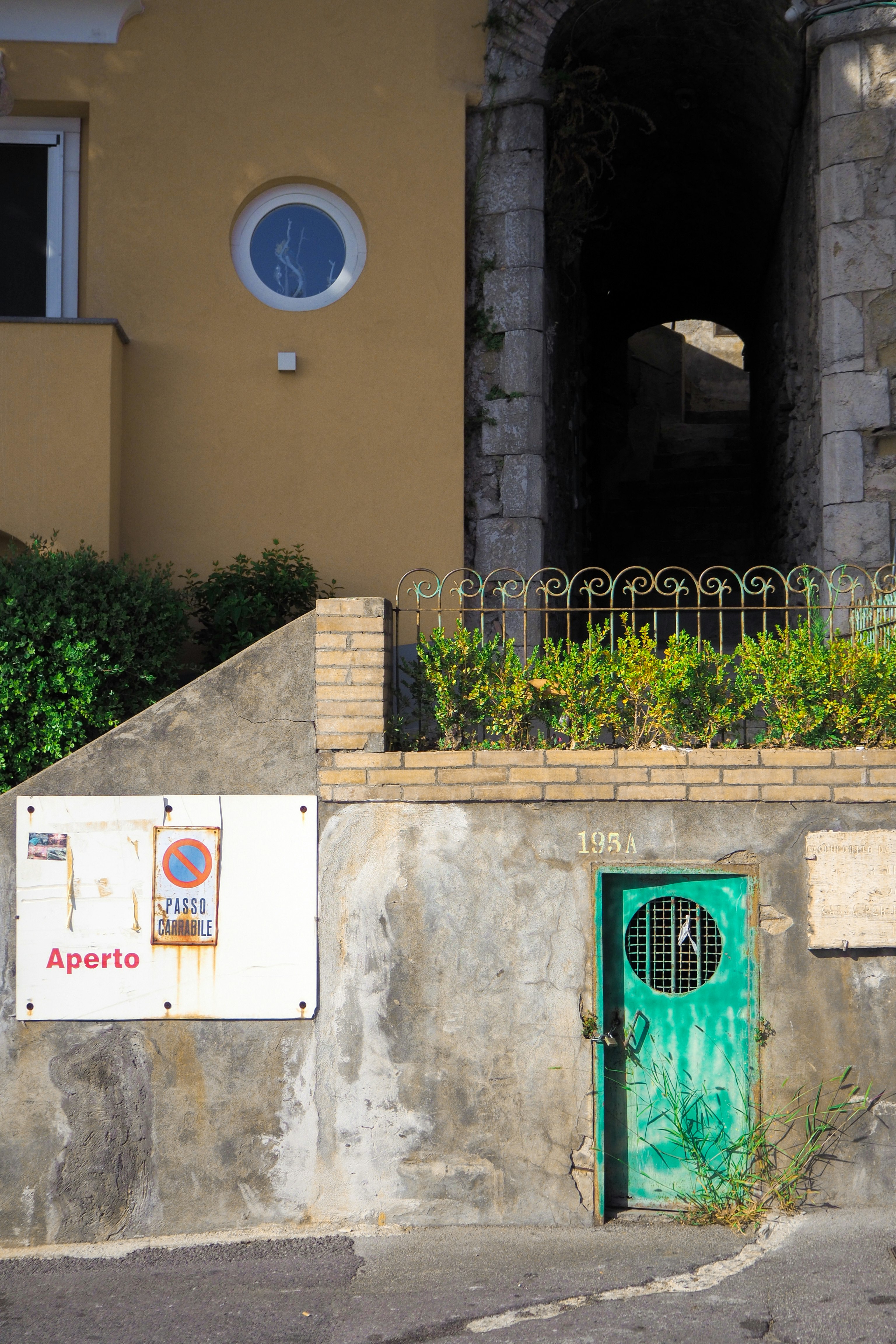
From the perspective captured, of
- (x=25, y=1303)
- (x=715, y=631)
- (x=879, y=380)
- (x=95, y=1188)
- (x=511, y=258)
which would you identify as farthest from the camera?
(x=715, y=631)

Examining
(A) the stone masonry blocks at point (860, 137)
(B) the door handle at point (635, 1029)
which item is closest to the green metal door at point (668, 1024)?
(B) the door handle at point (635, 1029)

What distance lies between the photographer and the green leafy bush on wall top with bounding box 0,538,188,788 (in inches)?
227

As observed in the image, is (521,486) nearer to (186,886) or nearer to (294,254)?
(294,254)

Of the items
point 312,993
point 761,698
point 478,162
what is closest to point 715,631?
point 478,162

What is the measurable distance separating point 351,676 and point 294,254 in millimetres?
3829

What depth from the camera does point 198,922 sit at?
5.16 meters

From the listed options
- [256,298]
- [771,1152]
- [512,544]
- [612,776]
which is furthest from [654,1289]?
[256,298]

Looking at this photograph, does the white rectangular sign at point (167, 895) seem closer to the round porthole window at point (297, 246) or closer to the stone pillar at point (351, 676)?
the stone pillar at point (351, 676)

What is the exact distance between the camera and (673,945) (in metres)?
5.16

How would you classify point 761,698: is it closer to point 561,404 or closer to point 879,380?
point 879,380

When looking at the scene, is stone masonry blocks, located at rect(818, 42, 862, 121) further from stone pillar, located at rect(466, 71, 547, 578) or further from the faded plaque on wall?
the faded plaque on wall

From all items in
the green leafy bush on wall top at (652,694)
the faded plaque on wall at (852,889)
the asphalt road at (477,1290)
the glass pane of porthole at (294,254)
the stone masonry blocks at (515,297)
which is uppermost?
the glass pane of porthole at (294,254)

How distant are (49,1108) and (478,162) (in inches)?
245

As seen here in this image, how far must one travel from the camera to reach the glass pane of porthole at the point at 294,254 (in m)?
7.75
